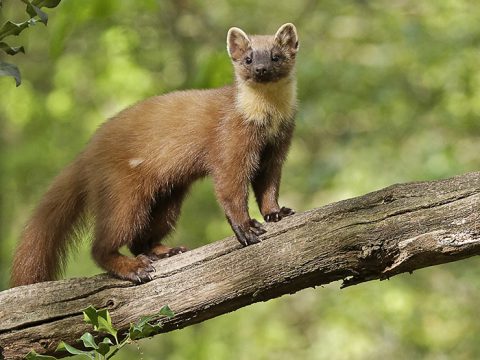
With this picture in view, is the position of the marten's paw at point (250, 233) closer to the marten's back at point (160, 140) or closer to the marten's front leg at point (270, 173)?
the marten's front leg at point (270, 173)

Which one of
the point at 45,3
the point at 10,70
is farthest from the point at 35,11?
the point at 10,70

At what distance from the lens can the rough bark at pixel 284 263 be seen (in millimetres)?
5172

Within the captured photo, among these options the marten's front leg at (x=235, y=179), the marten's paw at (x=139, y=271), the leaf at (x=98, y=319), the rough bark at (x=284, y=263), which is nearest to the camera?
the leaf at (x=98, y=319)

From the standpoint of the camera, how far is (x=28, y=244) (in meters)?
7.07

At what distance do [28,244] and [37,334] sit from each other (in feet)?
5.24

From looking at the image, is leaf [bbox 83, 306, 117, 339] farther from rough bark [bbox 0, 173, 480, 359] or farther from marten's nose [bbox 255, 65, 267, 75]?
marten's nose [bbox 255, 65, 267, 75]

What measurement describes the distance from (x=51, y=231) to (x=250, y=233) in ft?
6.84

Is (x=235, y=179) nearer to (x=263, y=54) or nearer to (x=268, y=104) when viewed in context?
(x=268, y=104)

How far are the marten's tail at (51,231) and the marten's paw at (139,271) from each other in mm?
1069

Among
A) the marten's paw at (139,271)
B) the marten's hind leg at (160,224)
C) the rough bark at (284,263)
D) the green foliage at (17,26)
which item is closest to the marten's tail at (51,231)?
the marten's hind leg at (160,224)

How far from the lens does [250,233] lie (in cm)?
593

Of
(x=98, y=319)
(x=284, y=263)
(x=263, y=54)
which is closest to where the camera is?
(x=98, y=319)

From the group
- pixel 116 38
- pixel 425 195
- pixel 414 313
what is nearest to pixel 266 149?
pixel 425 195

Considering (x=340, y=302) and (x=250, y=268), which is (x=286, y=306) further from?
(x=250, y=268)
